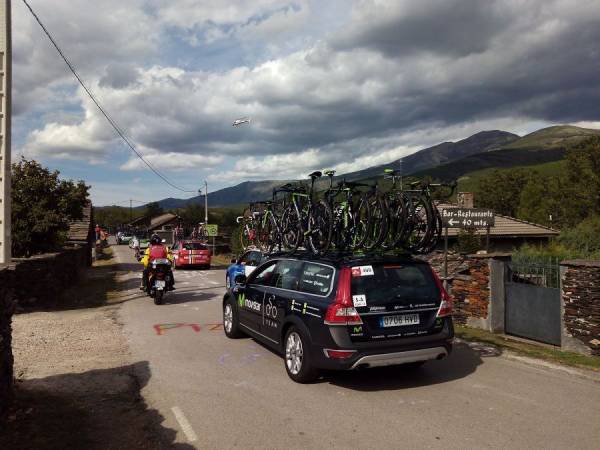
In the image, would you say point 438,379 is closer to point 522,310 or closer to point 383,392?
point 383,392

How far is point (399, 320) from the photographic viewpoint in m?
5.86

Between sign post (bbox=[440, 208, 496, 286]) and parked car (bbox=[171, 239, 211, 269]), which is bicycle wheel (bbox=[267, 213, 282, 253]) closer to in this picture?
sign post (bbox=[440, 208, 496, 286])

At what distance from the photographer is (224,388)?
590 cm

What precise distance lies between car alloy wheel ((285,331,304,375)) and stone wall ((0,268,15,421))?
10.4ft

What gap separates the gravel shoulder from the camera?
14.5 ft

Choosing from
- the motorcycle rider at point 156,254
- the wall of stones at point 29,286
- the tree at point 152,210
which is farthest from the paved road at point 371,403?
the tree at point 152,210

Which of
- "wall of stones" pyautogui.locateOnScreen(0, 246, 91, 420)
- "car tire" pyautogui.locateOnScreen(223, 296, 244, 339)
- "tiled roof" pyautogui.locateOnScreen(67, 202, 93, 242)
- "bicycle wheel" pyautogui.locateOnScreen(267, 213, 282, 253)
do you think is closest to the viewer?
"wall of stones" pyautogui.locateOnScreen(0, 246, 91, 420)

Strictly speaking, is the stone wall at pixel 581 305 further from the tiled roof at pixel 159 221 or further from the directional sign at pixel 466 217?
the tiled roof at pixel 159 221

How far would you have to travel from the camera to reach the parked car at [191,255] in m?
25.9

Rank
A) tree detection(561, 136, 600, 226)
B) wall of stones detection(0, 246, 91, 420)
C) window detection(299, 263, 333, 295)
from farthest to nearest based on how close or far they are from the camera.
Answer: tree detection(561, 136, 600, 226) → window detection(299, 263, 333, 295) → wall of stones detection(0, 246, 91, 420)

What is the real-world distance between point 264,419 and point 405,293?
2.29 m

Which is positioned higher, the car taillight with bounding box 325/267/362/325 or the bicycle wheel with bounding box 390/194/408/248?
the bicycle wheel with bounding box 390/194/408/248

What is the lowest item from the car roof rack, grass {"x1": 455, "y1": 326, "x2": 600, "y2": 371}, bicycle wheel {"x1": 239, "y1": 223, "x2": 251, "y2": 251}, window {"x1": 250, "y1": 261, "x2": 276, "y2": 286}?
grass {"x1": 455, "y1": 326, "x2": 600, "y2": 371}

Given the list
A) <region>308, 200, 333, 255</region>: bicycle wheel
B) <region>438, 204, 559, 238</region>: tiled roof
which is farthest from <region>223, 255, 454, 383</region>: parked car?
<region>438, 204, 559, 238</region>: tiled roof
